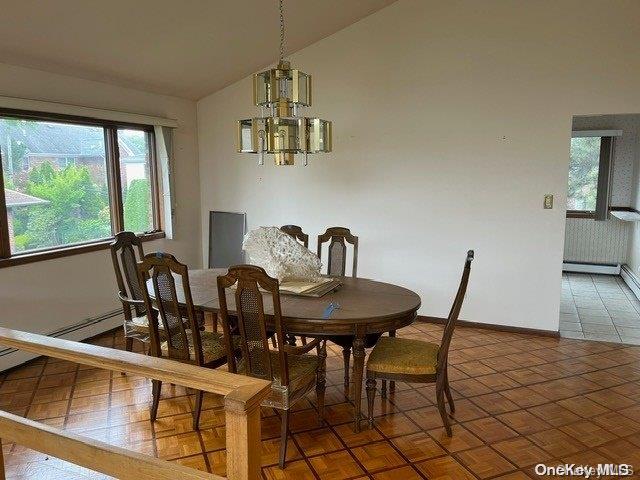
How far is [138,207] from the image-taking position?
4598 mm

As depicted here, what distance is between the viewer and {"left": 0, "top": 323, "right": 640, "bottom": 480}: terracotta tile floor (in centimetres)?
229

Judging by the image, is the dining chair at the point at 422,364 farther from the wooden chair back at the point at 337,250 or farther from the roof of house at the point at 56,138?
the roof of house at the point at 56,138

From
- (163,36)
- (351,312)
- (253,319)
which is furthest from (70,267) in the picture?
(351,312)

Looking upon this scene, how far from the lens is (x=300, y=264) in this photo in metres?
2.90

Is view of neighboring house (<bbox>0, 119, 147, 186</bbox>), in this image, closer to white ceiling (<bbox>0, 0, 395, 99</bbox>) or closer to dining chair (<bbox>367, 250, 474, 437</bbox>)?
white ceiling (<bbox>0, 0, 395, 99</bbox>)

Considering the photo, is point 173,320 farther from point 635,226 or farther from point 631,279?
point 635,226

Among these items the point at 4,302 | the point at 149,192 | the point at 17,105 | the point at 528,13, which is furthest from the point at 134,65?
the point at 528,13

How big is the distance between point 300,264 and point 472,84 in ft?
7.99

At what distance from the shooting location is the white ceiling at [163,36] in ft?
9.48

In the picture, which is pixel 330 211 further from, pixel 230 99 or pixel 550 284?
pixel 550 284

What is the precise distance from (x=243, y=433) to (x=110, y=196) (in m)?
3.63

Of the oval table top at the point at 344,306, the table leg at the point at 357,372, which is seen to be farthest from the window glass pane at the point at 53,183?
the table leg at the point at 357,372

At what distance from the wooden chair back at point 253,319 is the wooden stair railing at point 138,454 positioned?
857 millimetres

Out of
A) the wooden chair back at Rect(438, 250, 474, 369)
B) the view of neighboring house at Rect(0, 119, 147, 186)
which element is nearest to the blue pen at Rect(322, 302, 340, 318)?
the wooden chair back at Rect(438, 250, 474, 369)
